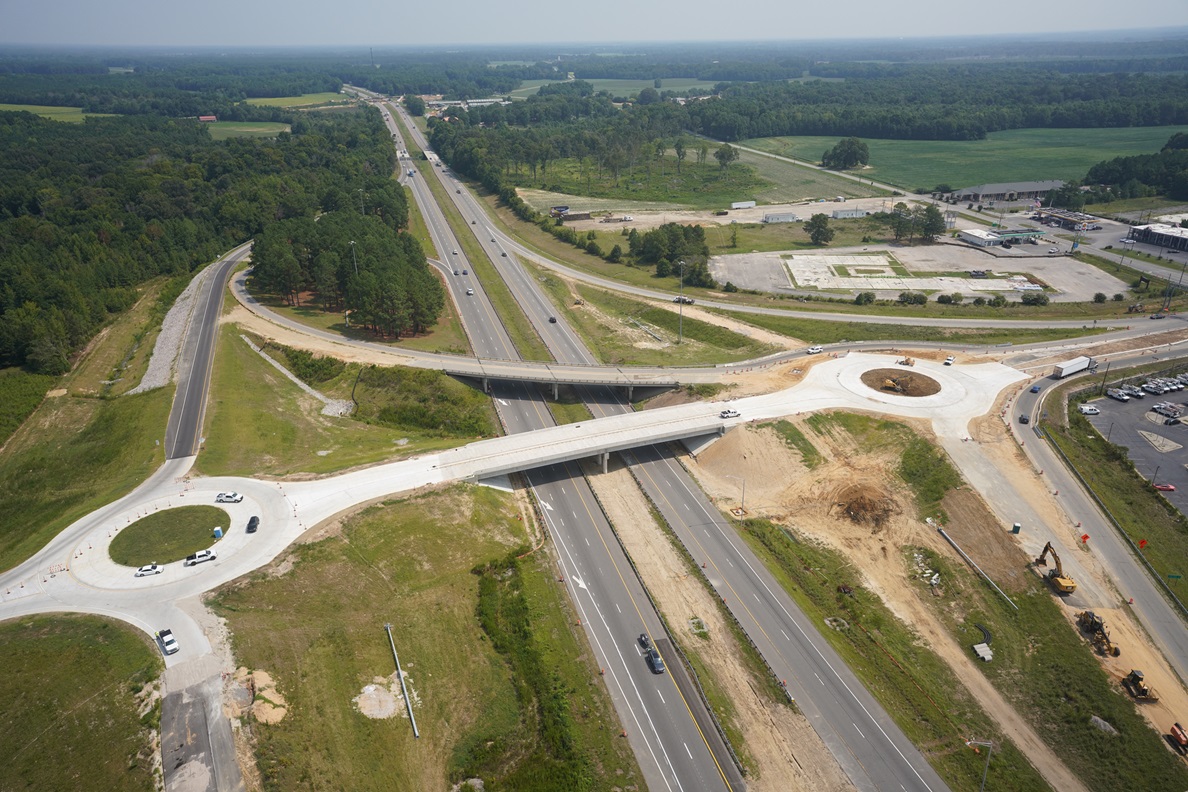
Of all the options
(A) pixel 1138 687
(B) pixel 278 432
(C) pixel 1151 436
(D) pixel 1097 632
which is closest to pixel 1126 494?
(C) pixel 1151 436

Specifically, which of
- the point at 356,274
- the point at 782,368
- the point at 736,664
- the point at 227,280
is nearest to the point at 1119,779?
A: the point at 736,664

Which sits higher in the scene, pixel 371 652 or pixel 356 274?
pixel 356 274

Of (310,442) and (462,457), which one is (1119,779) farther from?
(310,442)

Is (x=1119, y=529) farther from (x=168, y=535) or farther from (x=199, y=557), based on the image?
(x=168, y=535)

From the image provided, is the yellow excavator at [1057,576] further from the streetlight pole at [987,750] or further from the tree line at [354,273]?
the tree line at [354,273]

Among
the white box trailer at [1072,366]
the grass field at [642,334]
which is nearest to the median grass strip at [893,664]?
the grass field at [642,334]

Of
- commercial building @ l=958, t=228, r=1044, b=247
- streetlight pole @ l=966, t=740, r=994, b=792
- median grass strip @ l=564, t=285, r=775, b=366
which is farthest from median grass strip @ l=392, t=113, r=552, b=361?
commercial building @ l=958, t=228, r=1044, b=247

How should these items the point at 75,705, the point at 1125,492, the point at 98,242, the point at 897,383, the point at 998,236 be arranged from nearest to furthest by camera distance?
1. the point at 75,705
2. the point at 1125,492
3. the point at 897,383
4. the point at 98,242
5. the point at 998,236

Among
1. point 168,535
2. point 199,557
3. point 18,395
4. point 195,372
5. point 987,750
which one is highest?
point 199,557
